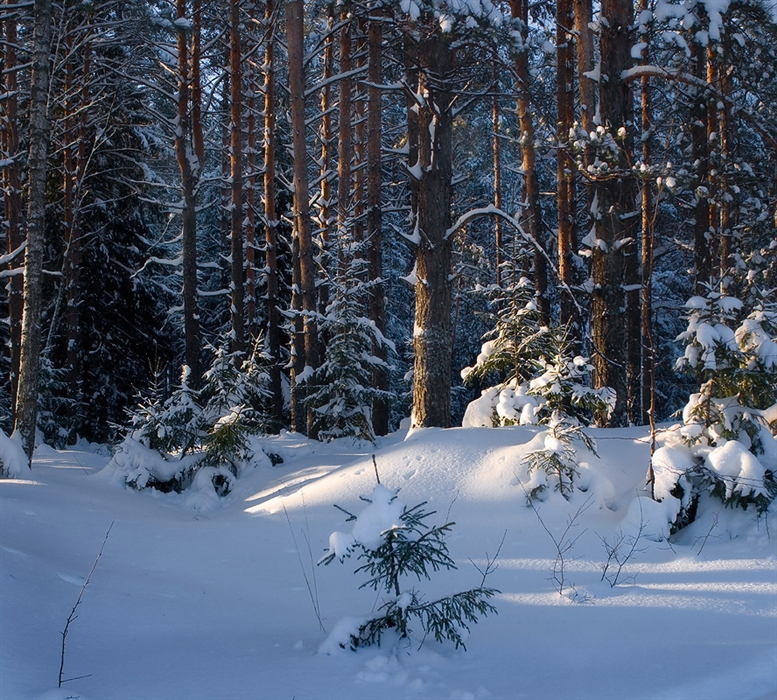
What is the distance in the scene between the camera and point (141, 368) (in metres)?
20.2

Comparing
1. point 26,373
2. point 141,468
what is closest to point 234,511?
point 141,468

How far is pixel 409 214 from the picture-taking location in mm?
13320

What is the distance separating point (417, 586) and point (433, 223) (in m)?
4.84

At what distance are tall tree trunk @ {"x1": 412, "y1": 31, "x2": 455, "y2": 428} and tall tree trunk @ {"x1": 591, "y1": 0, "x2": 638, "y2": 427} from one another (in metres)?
1.99

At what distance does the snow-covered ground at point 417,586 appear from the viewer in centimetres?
345

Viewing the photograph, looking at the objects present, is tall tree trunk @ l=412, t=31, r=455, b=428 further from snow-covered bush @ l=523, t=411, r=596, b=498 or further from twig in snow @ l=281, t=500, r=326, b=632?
twig in snow @ l=281, t=500, r=326, b=632

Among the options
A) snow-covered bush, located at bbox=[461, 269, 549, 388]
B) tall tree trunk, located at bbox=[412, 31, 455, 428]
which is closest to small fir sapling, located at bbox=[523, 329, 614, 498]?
snow-covered bush, located at bbox=[461, 269, 549, 388]

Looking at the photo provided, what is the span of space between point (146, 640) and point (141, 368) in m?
17.2

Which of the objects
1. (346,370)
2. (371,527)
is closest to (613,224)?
(346,370)

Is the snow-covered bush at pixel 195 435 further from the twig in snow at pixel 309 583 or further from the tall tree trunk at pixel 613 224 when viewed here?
the tall tree trunk at pixel 613 224

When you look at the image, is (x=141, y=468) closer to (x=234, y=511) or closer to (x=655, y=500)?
(x=234, y=511)

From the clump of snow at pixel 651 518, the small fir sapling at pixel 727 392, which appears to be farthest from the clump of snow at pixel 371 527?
the small fir sapling at pixel 727 392

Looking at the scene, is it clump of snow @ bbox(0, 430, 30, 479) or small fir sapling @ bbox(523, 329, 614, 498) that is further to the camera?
clump of snow @ bbox(0, 430, 30, 479)

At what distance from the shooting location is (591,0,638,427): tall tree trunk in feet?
28.5
